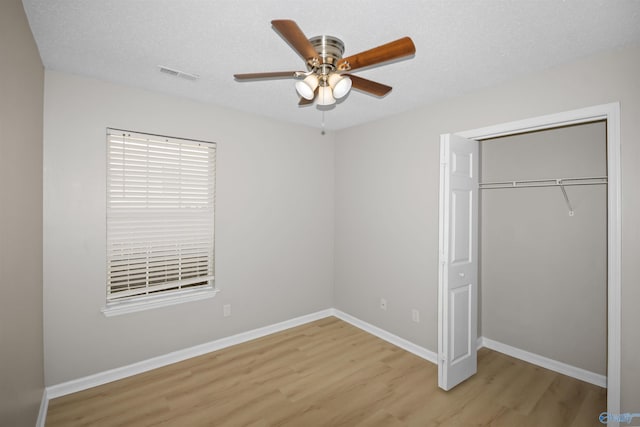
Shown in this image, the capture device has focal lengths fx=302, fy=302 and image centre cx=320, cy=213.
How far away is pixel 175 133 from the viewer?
3.00 metres

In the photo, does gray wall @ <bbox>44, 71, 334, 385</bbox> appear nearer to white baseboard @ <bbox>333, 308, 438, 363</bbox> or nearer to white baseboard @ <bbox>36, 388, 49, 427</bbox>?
white baseboard @ <bbox>36, 388, 49, 427</bbox>

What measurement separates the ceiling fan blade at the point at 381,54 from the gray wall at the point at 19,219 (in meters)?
1.57

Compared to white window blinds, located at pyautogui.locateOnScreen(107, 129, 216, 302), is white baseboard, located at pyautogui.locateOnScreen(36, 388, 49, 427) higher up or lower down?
lower down

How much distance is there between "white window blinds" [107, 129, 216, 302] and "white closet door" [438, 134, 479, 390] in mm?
2337

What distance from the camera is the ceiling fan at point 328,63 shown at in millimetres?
1404

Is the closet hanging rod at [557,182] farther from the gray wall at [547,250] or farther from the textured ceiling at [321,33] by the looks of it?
the textured ceiling at [321,33]

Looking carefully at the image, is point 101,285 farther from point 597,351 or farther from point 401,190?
point 597,351

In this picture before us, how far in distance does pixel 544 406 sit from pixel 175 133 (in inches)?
159

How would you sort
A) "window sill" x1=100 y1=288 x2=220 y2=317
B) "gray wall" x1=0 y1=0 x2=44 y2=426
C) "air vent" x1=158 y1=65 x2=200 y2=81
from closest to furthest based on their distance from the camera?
"gray wall" x1=0 y1=0 x2=44 y2=426 < "air vent" x1=158 y1=65 x2=200 y2=81 < "window sill" x1=100 y1=288 x2=220 y2=317

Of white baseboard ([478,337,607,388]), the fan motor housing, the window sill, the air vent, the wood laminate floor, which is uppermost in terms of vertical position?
the air vent

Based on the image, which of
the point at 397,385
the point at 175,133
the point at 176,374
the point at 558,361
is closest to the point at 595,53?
the point at 558,361

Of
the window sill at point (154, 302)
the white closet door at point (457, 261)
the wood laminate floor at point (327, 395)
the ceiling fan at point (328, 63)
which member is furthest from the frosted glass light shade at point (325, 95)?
the window sill at point (154, 302)

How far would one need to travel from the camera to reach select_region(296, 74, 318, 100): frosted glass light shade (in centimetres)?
164

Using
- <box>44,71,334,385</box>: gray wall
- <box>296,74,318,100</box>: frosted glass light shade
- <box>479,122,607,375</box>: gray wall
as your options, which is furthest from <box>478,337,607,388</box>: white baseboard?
<box>296,74,318,100</box>: frosted glass light shade
